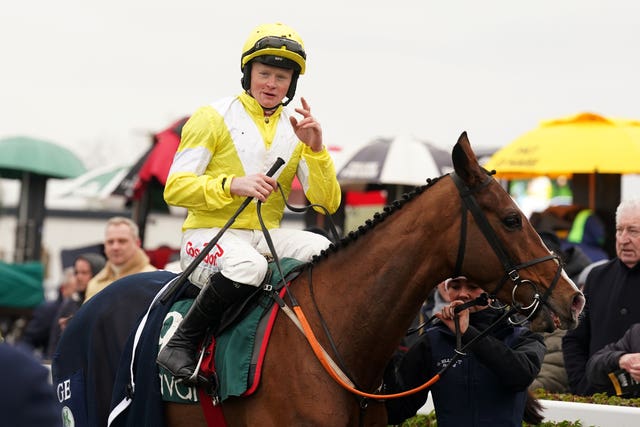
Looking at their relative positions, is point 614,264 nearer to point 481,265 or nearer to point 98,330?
point 481,265

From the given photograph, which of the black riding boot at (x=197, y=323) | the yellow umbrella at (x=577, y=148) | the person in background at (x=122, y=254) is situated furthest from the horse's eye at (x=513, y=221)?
the yellow umbrella at (x=577, y=148)

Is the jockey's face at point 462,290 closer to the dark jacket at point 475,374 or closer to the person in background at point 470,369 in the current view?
the person in background at point 470,369

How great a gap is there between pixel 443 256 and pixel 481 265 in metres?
0.17

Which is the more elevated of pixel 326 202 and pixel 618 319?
pixel 326 202

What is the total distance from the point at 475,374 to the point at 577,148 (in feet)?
21.1

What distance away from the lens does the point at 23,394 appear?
2.09 m

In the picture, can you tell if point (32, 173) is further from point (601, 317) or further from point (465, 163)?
point (465, 163)

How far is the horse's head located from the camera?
4.43 m

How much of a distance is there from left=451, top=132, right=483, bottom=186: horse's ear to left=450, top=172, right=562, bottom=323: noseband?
0.09 feet

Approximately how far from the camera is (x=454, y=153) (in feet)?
15.0

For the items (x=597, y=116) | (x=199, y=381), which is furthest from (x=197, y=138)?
(x=597, y=116)

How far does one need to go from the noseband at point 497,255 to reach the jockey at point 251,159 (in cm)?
80

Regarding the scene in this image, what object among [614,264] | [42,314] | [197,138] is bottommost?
[42,314]

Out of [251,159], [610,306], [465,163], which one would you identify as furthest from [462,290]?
[610,306]
